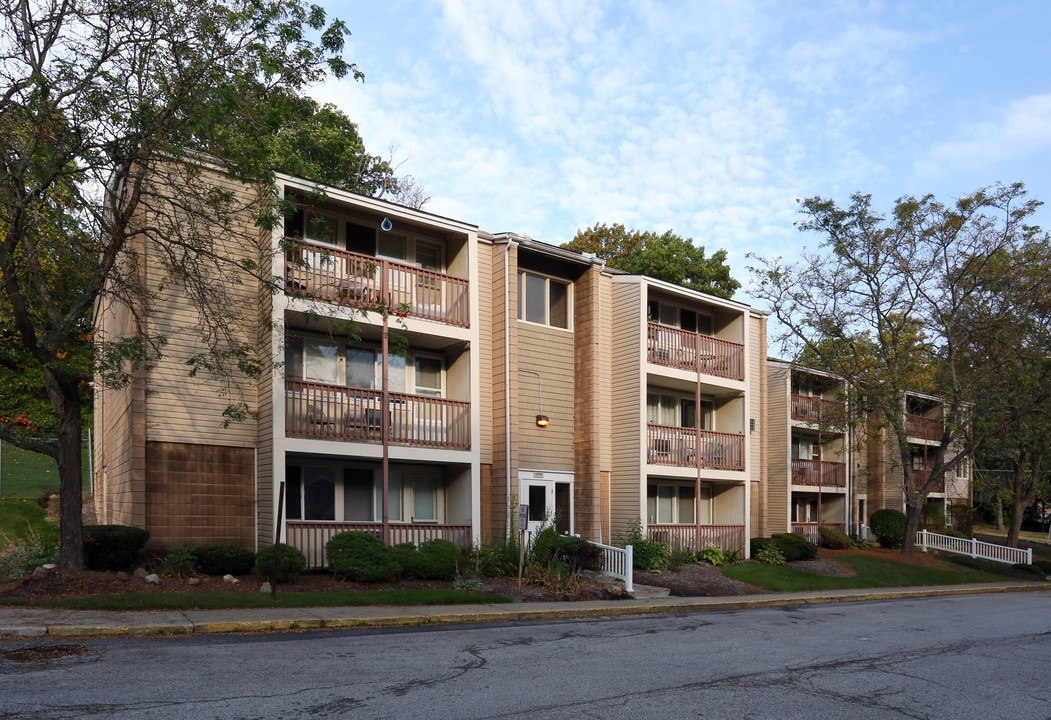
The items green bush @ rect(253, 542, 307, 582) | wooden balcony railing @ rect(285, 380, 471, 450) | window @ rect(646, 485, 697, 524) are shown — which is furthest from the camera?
window @ rect(646, 485, 697, 524)

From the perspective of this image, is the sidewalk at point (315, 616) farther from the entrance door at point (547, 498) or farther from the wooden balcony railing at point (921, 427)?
the wooden balcony railing at point (921, 427)

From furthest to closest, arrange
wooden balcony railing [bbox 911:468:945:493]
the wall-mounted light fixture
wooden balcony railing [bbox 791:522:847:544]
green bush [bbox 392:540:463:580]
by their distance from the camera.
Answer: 1. wooden balcony railing [bbox 911:468:945:493]
2. wooden balcony railing [bbox 791:522:847:544]
3. the wall-mounted light fixture
4. green bush [bbox 392:540:463:580]

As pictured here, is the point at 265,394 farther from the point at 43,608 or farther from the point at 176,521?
the point at 43,608

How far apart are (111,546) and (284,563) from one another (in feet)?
9.81

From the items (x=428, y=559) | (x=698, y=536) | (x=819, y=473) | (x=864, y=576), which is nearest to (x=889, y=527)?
(x=819, y=473)

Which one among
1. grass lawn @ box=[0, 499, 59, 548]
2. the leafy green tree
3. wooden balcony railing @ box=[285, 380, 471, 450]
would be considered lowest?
grass lawn @ box=[0, 499, 59, 548]

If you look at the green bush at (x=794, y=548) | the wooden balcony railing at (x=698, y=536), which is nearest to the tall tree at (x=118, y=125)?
the wooden balcony railing at (x=698, y=536)

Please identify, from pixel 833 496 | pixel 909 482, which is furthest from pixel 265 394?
pixel 833 496

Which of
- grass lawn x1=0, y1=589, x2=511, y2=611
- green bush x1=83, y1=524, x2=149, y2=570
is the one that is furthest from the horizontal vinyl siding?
green bush x1=83, y1=524, x2=149, y2=570

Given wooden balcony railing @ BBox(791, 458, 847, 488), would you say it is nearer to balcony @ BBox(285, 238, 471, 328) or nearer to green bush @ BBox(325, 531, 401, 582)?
balcony @ BBox(285, 238, 471, 328)

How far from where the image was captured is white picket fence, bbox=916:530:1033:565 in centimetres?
3559

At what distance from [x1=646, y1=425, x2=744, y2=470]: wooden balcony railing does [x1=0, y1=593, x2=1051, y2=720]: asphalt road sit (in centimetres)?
1074

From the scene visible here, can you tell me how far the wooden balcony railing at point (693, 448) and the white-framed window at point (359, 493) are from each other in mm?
6510

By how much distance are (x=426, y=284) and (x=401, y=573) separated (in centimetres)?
696
